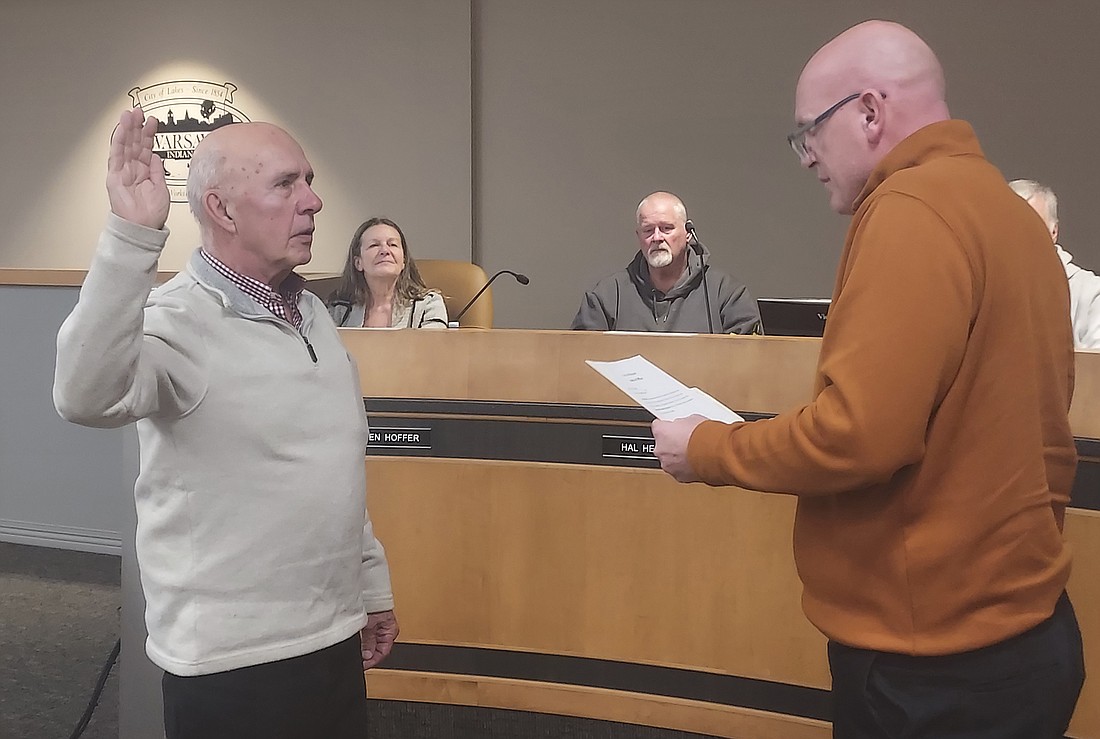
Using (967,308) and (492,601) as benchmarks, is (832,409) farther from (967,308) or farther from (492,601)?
(492,601)

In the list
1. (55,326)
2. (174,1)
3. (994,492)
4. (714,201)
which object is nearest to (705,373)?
(994,492)

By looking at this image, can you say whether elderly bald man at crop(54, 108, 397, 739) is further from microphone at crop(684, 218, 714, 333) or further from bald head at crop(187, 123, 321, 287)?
microphone at crop(684, 218, 714, 333)

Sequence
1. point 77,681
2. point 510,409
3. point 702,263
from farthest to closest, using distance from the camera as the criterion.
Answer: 1. point 702,263
2. point 77,681
3. point 510,409

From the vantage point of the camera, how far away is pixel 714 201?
4891 mm

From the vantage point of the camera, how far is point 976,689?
1160 millimetres

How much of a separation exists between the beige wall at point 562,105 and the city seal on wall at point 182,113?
0.27 ft

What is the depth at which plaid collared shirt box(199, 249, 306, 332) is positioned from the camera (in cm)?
133

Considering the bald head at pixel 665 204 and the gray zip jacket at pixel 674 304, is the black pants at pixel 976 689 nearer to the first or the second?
the gray zip jacket at pixel 674 304

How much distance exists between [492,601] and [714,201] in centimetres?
297

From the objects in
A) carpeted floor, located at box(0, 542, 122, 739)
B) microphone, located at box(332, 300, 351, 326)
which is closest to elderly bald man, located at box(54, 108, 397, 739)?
carpeted floor, located at box(0, 542, 122, 739)

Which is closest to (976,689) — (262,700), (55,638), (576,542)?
(262,700)

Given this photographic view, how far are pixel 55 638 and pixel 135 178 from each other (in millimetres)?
2404

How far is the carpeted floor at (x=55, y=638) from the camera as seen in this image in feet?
8.18

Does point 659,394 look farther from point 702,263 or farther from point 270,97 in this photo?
point 270,97
